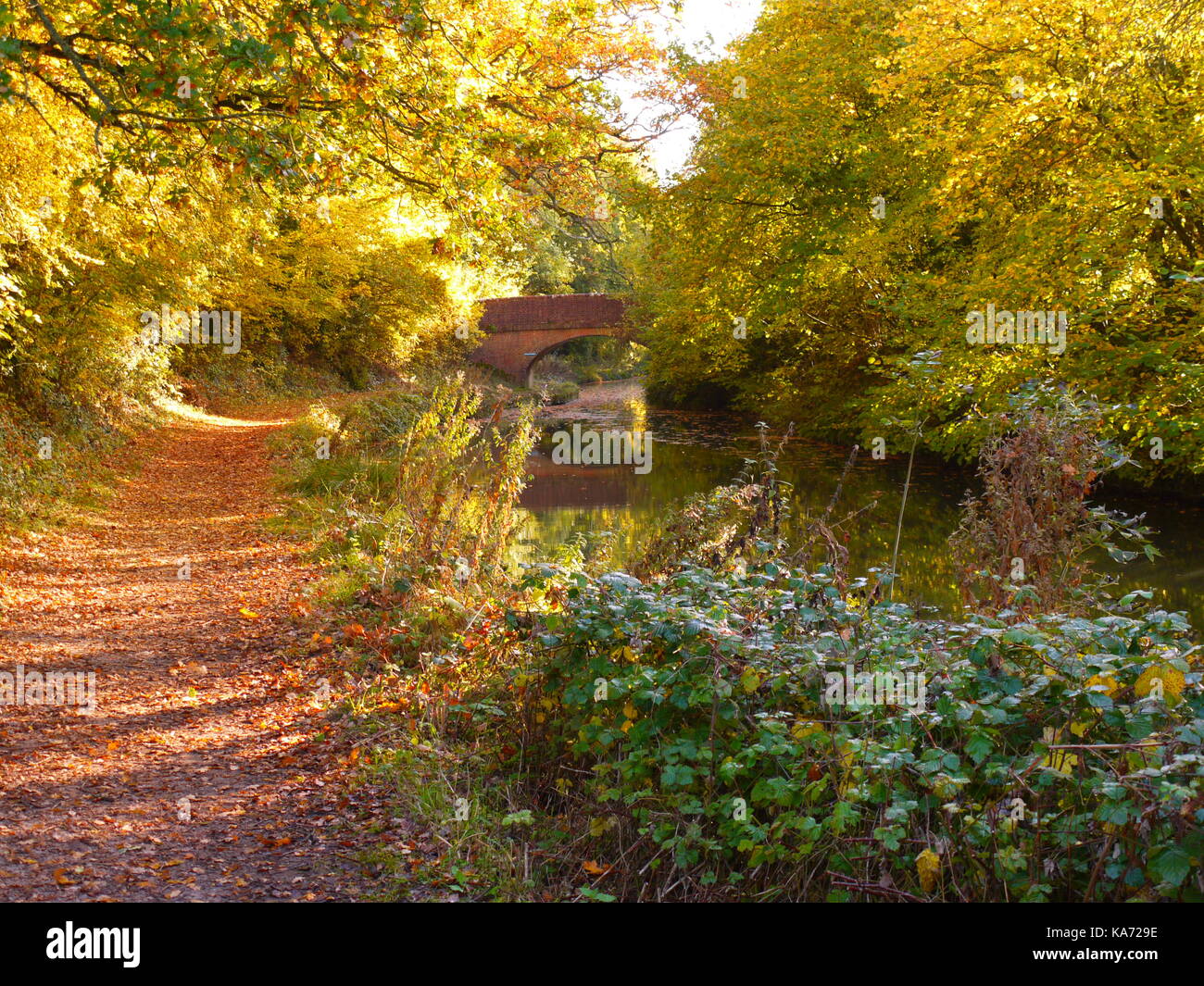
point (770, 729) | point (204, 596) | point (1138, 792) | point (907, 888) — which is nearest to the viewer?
point (1138, 792)

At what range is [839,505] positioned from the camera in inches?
603

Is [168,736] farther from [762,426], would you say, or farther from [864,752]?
[762,426]

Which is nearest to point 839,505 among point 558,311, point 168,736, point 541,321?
A: point 168,736

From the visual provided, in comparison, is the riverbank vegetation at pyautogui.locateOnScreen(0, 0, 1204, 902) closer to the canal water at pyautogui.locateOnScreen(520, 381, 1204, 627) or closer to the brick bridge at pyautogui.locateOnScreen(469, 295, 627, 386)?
the canal water at pyautogui.locateOnScreen(520, 381, 1204, 627)

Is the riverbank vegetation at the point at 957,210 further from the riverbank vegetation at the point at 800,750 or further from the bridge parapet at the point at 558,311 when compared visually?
the bridge parapet at the point at 558,311

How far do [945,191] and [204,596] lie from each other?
34.6 feet

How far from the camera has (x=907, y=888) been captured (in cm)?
341

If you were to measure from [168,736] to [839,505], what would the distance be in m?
11.7

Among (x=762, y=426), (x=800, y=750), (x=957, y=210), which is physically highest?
(x=957, y=210)

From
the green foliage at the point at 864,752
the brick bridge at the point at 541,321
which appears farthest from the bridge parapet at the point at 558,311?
the green foliage at the point at 864,752

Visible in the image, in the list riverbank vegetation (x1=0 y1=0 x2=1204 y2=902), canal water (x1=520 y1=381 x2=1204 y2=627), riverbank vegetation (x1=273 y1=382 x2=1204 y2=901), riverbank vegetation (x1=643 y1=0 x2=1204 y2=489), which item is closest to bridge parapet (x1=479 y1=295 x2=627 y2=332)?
canal water (x1=520 y1=381 x2=1204 y2=627)

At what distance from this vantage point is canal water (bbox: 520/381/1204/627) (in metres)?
10.6

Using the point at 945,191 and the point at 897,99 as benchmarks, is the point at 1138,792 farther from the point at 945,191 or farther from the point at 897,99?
the point at 897,99
